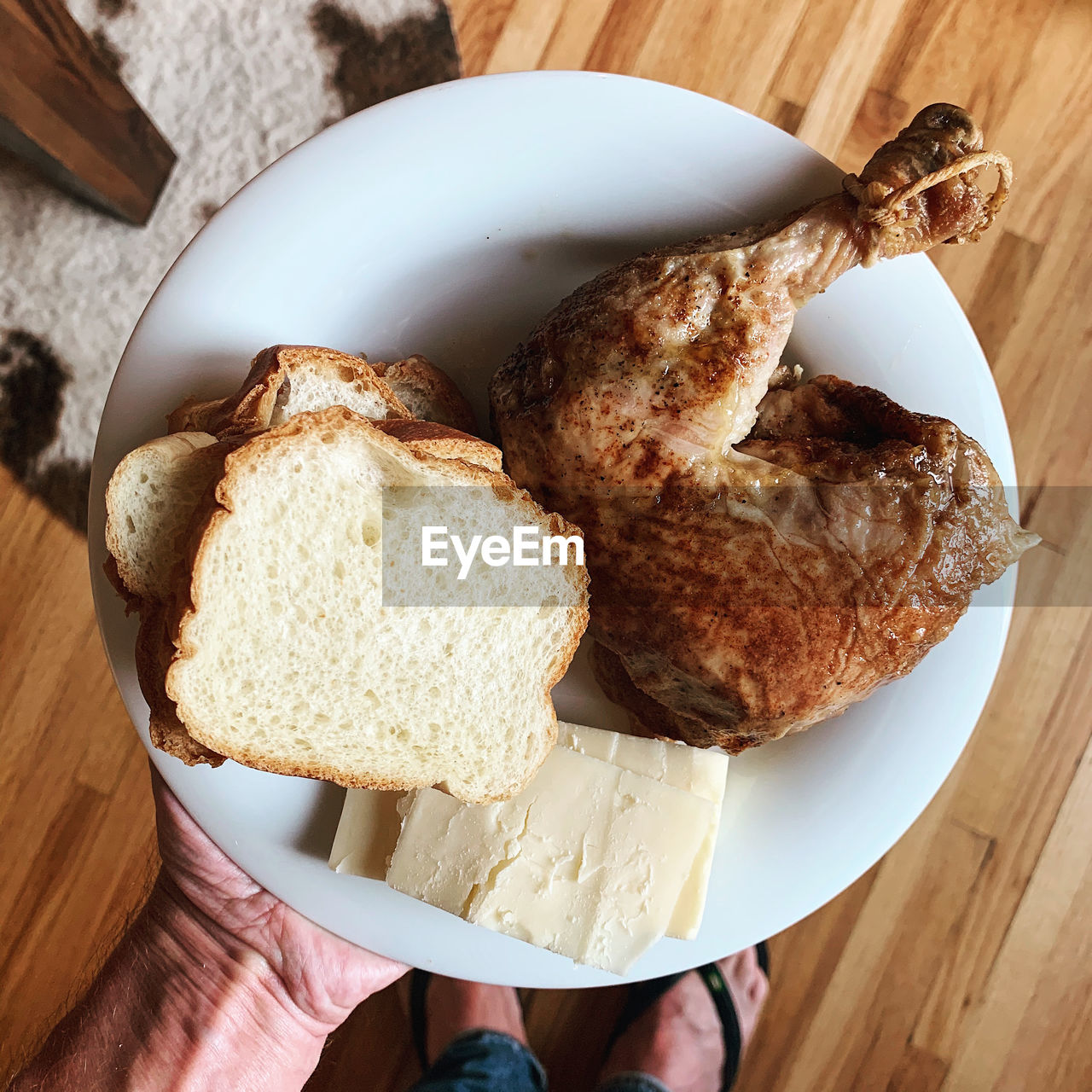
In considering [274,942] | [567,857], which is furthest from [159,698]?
[274,942]

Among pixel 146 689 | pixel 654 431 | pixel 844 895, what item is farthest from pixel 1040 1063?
pixel 146 689

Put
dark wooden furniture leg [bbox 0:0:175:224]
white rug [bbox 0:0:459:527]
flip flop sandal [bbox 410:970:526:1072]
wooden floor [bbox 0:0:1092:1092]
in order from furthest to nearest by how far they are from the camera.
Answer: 1. flip flop sandal [bbox 410:970:526:1072]
2. white rug [bbox 0:0:459:527]
3. wooden floor [bbox 0:0:1092:1092]
4. dark wooden furniture leg [bbox 0:0:175:224]

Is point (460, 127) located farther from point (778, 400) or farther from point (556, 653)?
point (556, 653)

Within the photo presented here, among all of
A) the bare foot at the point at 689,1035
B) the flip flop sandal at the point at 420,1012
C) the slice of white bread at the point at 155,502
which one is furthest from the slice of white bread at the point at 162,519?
the bare foot at the point at 689,1035

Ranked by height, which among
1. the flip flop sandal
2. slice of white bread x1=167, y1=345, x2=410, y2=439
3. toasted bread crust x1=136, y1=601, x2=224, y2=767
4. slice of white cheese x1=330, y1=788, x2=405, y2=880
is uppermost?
slice of white bread x1=167, y1=345, x2=410, y2=439

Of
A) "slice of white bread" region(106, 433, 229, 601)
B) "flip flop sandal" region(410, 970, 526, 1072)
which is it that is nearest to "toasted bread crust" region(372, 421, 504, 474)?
"slice of white bread" region(106, 433, 229, 601)

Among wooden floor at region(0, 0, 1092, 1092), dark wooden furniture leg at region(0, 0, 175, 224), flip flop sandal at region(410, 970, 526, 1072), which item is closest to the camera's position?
dark wooden furniture leg at region(0, 0, 175, 224)

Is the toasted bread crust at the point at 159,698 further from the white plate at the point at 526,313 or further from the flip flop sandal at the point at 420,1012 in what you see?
the flip flop sandal at the point at 420,1012

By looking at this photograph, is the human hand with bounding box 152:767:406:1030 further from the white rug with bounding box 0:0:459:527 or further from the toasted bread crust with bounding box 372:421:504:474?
the toasted bread crust with bounding box 372:421:504:474
